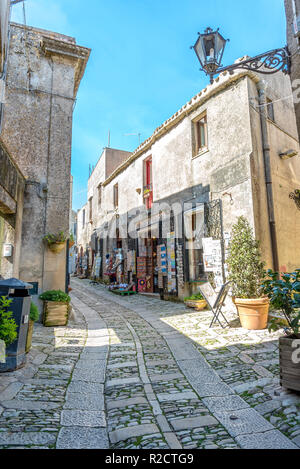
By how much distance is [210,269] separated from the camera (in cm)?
783

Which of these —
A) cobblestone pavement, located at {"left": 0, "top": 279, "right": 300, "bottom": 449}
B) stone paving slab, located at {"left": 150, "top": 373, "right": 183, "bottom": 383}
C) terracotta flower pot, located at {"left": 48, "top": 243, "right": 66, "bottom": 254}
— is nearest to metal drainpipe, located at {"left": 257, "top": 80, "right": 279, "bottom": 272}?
cobblestone pavement, located at {"left": 0, "top": 279, "right": 300, "bottom": 449}

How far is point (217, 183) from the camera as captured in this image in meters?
8.06

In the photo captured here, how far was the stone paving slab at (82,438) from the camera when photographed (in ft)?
6.56

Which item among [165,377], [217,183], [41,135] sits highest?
[41,135]

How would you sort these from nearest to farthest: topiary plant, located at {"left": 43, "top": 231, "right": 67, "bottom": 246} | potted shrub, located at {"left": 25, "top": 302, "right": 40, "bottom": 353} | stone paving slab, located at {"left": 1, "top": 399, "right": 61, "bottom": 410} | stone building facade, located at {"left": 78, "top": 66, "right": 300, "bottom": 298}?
stone paving slab, located at {"left": 1, "top": 399, "right": 61, "bottom": 410}
potted shrub, located at {"left": 25, "top": 302, "right": 40, "bottom": 353}
topiary plant, located at {"left": 43, "top": 231, "right": 67, "bottom": 246}
stone building facade, located at {"left": 78, "top": 66, "right": 300, "bottom": 298}

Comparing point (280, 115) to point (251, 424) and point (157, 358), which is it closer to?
point (157, 358)

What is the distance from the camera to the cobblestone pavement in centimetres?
208

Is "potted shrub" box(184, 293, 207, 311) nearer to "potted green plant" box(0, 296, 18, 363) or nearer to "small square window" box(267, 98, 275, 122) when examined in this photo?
"potted green plant" box(0, 296, 18, 363)

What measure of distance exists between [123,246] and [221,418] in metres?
11.8

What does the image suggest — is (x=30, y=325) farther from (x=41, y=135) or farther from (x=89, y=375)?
(x=41, y=135)

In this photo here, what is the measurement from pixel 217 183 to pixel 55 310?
213 inches

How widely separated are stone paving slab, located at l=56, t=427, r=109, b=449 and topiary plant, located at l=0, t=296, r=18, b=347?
1.54 m

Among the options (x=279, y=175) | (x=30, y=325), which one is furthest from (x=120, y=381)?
(x=279, y=175)
